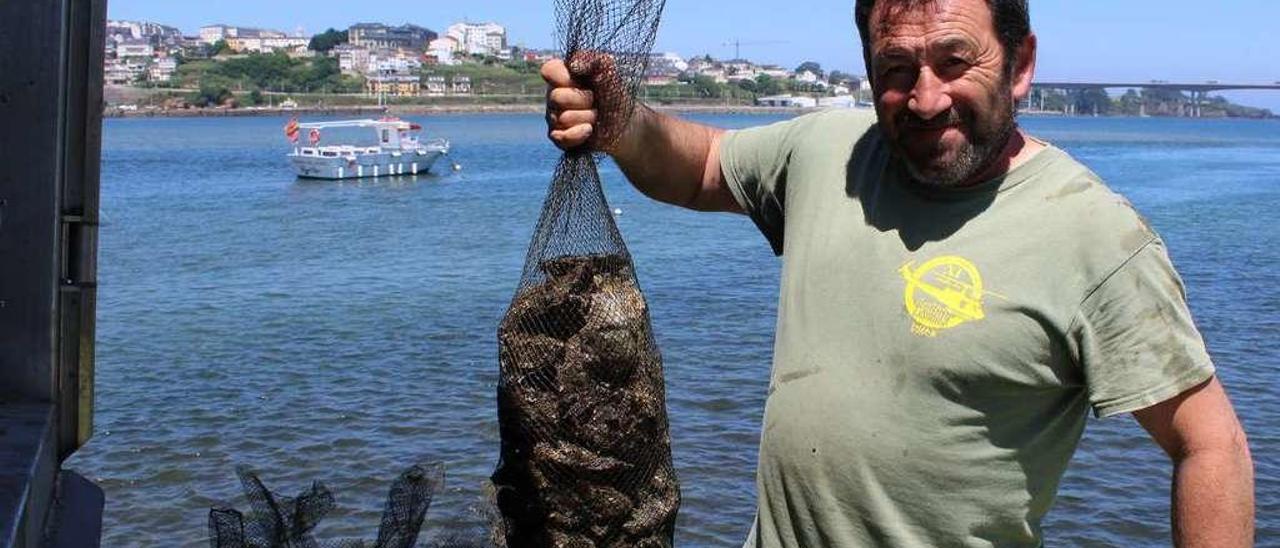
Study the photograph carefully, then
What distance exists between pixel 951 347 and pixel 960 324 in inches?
1.9

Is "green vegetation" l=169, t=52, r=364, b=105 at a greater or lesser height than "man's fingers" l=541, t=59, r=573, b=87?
greater

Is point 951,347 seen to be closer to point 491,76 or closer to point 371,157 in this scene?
point 371,157

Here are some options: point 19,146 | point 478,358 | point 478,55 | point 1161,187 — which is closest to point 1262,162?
point 1161,187

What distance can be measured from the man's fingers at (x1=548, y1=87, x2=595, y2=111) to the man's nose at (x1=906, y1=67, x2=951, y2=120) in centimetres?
69

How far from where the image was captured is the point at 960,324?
270cm

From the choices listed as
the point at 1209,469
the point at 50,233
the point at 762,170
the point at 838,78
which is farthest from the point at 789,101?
the point at 1209,469

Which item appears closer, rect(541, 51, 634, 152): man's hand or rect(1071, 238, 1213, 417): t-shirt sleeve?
rect(1071, 238, 1213, 417): t-shirt sleeve

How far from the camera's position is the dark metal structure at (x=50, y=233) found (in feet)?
16.4

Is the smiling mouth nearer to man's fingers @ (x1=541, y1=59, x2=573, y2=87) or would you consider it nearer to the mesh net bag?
man's fingers @ (x1=541, y1=59, x2=573, y2=87)

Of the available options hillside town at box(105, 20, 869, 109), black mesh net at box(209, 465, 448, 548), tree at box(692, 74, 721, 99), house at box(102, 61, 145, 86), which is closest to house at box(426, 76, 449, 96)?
hillside town at box(105, 20, 869, 109)

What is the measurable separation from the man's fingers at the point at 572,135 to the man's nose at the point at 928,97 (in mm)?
692

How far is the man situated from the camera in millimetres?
2641

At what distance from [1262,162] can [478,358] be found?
71.0 metres

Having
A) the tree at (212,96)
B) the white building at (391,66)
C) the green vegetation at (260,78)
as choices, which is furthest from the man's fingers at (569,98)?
the white building at (391,66)
